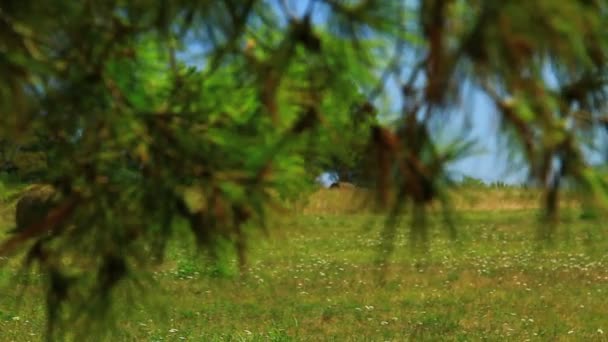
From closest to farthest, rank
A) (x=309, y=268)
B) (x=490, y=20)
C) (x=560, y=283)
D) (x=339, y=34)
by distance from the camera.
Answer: (x=490, y=20)
(x=339, y=34)
(x=560, y=283)
(x=309, y=268)

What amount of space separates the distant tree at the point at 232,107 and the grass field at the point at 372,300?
401cm

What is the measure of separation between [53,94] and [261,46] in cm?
69

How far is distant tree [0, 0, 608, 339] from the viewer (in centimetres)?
282

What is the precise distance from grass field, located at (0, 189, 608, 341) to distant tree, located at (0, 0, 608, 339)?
4010mm

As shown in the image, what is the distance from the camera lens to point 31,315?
492 inches

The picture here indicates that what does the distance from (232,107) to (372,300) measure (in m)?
10.5

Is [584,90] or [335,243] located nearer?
[584,90]

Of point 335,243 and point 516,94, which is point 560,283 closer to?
point 335,243

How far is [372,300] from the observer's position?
13.9 m

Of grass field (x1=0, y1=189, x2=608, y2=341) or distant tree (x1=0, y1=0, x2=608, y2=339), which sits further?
grass field (x1=0, y1=189, x2=608, y2=341)

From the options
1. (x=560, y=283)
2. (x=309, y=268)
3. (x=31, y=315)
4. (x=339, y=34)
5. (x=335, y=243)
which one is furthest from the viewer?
(x=335, y=243)

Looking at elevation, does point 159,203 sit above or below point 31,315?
above

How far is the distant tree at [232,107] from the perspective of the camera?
2822 mm

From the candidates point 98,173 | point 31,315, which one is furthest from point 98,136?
point 31,315
